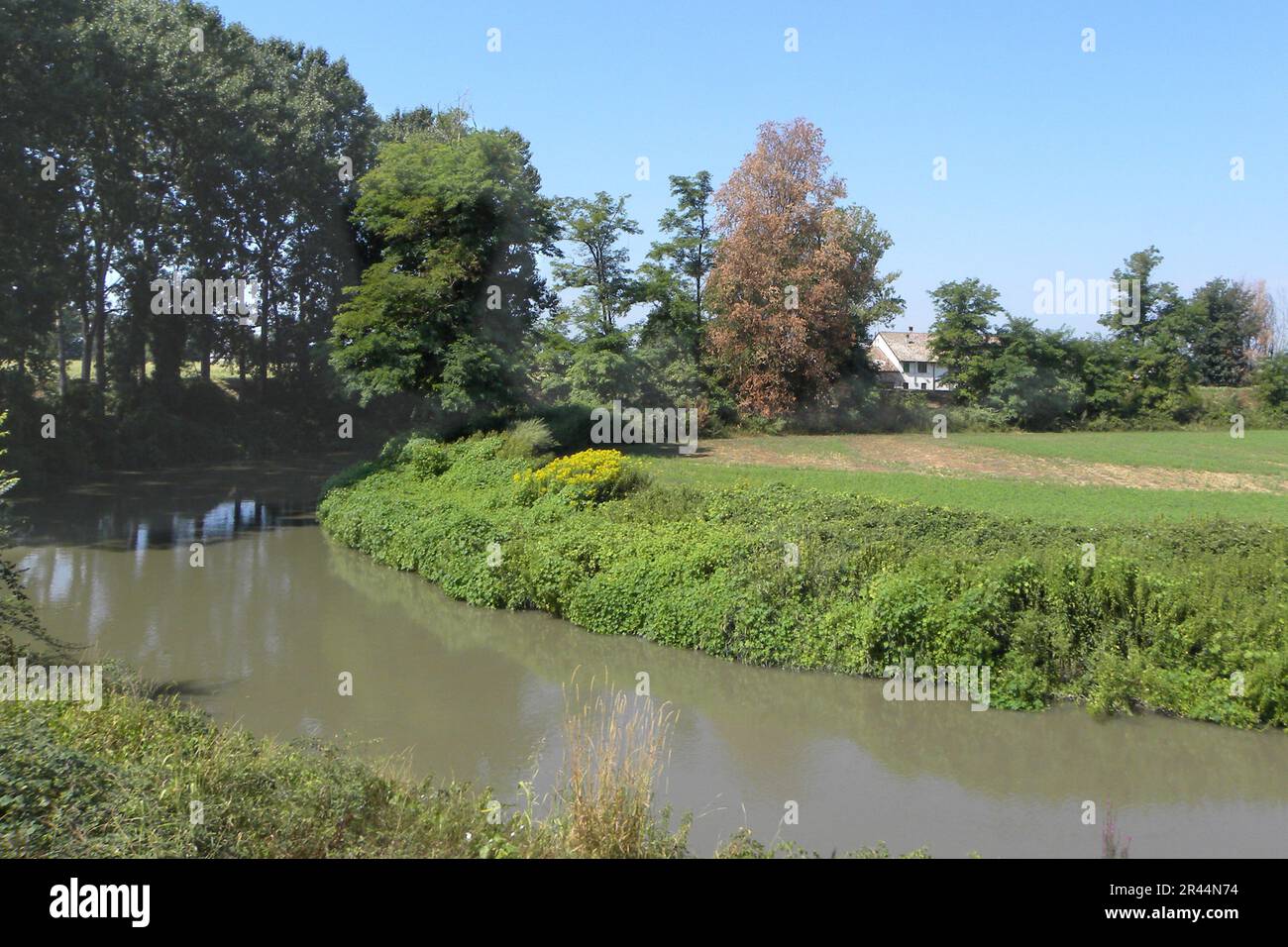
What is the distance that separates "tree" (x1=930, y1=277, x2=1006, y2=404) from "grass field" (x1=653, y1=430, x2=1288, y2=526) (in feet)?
16.6

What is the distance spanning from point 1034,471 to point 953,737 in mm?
20804

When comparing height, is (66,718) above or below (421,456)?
below

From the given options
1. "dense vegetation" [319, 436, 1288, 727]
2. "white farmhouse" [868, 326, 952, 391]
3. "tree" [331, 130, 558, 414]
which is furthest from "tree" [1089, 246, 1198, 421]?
"dense vegetation" [319, 436, 1288, 727]

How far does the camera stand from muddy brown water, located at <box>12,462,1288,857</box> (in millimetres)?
8914

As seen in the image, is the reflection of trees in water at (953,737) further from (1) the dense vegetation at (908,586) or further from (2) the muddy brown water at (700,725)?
(1) the dense vegetation at (908,586)

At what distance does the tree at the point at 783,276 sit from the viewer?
126 feet

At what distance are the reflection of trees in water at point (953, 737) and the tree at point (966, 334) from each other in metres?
35.9

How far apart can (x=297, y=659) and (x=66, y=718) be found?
5.97 meters

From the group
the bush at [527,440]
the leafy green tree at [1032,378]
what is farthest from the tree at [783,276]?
the bush at [527,440]

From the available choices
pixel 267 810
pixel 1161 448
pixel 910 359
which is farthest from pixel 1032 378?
pixel 267 810

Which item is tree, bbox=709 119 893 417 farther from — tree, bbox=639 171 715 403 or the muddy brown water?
the muddy brown water
